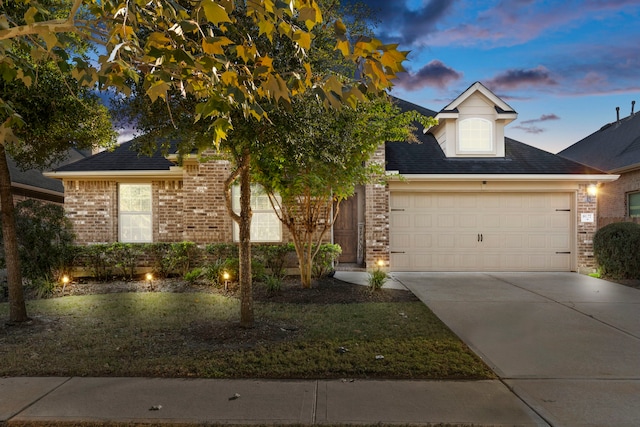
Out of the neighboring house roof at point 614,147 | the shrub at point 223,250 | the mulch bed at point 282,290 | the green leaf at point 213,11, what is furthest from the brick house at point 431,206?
the green leaf at point 213,11

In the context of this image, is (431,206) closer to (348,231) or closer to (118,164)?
(348,231)

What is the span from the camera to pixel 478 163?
1106 cm

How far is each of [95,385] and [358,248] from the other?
867 centimetres

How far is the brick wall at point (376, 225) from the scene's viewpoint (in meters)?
10.4

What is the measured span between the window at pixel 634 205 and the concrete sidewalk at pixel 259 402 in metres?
13.2

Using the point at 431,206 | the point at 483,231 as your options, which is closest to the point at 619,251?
the point at 483,231

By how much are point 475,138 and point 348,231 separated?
4710 millimetres

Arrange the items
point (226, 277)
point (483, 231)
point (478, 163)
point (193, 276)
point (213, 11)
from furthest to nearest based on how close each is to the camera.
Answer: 1. point (478, 163)
2. point (483, 231)
3. point (193, 276)
4. point (226, 277)
5. point (213, 11)

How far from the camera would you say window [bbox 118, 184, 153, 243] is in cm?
1129

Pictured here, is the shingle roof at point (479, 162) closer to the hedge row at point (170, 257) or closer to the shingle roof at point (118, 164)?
the hedge row at point (170, 257)

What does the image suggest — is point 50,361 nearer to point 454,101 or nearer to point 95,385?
point 95,385

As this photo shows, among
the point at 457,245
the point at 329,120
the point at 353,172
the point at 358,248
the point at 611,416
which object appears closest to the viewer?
the point at 611,416

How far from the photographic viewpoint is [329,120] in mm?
5105

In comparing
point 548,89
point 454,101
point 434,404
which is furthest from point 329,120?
point 548,89
